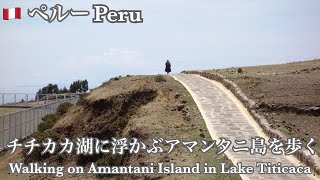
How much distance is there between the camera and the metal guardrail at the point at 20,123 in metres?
33.8

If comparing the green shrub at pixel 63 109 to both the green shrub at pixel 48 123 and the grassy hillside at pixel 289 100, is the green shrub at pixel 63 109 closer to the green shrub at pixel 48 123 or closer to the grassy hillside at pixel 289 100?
the green shrub at pixel 48 123

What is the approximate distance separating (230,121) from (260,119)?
4.40 ft

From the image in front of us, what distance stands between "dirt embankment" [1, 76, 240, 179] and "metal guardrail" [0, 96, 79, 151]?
459cm

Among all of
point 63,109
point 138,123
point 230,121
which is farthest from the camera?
point 63,109

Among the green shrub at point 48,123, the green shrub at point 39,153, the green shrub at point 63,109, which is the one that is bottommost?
the green shrub at point 39,153

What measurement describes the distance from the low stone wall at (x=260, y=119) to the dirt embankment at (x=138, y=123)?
2472 millimetres

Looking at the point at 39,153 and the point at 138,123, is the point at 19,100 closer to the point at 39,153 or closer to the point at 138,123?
the point at 39,153

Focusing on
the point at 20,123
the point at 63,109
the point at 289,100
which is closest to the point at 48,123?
the point at 20,123

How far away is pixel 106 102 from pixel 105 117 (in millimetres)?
1459

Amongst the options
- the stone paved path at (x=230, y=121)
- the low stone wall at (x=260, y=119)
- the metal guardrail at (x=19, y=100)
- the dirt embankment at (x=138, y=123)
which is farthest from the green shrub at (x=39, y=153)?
the metal guardrail at (x=19, y=100)

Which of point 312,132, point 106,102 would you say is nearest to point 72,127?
point 106,102

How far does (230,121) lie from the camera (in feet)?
72.0

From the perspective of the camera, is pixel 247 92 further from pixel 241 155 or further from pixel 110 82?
pixel 110 82

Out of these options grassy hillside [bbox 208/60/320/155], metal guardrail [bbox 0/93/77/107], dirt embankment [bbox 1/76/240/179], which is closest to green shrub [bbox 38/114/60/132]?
dirt embankment [bbox 1/76/240/179]
